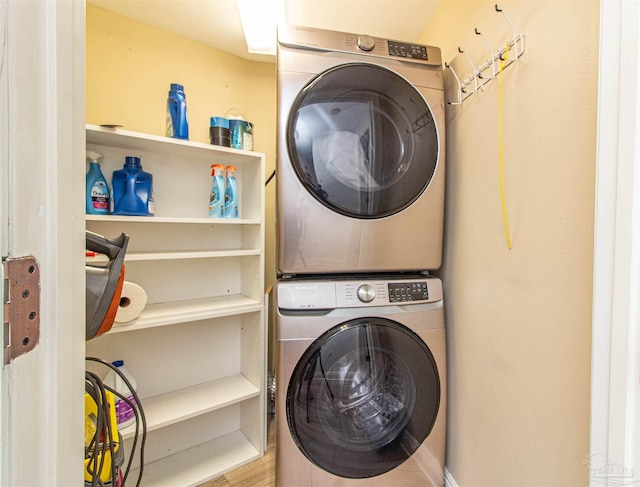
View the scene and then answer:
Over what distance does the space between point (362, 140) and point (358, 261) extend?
47cm

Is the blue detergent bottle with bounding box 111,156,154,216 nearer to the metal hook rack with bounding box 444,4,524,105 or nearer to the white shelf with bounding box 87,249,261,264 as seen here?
the white shelf with bounding box 87,249,261,264

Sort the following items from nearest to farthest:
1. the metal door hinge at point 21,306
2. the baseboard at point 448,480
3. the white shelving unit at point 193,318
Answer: the metal door hinge at point 21,306
the baseboard at point 448,480
the white shelving unit at point 193,318

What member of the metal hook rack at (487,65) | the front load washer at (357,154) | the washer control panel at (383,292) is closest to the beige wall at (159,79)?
the front load washer at (357,154)

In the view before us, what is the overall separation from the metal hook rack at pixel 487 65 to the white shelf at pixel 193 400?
5.78 ft

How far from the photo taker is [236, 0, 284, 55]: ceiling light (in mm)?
1259

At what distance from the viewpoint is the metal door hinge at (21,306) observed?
31 cm

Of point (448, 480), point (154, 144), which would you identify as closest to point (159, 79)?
point (154, 144)

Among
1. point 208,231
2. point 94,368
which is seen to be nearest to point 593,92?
point 208,231

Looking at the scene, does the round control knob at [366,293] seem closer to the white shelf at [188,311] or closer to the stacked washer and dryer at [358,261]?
the stacked washer and dryer at [358,261]

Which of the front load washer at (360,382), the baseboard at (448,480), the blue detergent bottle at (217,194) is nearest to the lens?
the front load washer at (360,382)

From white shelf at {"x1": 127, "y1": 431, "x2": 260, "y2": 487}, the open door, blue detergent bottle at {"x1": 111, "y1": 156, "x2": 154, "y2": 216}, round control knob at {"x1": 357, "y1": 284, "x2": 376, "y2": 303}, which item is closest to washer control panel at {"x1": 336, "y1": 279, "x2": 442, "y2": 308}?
round control knob at {"x1": 357, "y1": 284, "x2": 376, "y2": 303}

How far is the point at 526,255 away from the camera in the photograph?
0.81 meters

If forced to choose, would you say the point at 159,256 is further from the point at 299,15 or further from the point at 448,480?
the point at 448,480

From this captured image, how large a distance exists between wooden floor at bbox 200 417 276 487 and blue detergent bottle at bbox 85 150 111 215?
4.69ft
